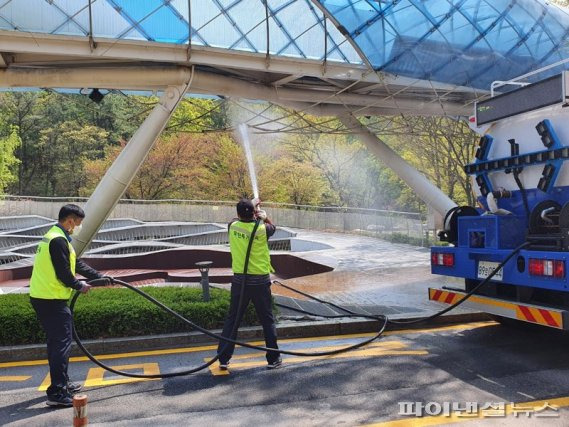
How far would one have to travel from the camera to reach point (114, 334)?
6.56 m

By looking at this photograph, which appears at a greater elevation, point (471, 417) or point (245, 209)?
point (245, 209)

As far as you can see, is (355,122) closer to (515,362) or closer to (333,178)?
(515,362)

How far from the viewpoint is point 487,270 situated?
20.1 feet

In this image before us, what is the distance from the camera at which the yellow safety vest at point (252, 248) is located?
5730 millimetres

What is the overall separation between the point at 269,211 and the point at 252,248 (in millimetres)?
25847

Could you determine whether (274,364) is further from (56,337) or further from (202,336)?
(56,337)

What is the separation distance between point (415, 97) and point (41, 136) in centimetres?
3422

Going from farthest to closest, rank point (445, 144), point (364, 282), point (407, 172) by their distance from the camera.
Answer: point (445, 144) → point (407, 172) → point (364, 282)

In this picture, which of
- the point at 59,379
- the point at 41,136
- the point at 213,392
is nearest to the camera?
the point at 59,379

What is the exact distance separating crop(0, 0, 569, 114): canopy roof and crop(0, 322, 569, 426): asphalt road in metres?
6.34

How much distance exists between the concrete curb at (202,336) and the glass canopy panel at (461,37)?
245 inches

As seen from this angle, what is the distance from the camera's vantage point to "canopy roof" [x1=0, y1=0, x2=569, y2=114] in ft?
32.2

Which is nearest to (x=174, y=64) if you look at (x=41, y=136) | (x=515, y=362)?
(x=515, y=362)

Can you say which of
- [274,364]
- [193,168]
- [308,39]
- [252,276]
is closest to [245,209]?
[252,276]
